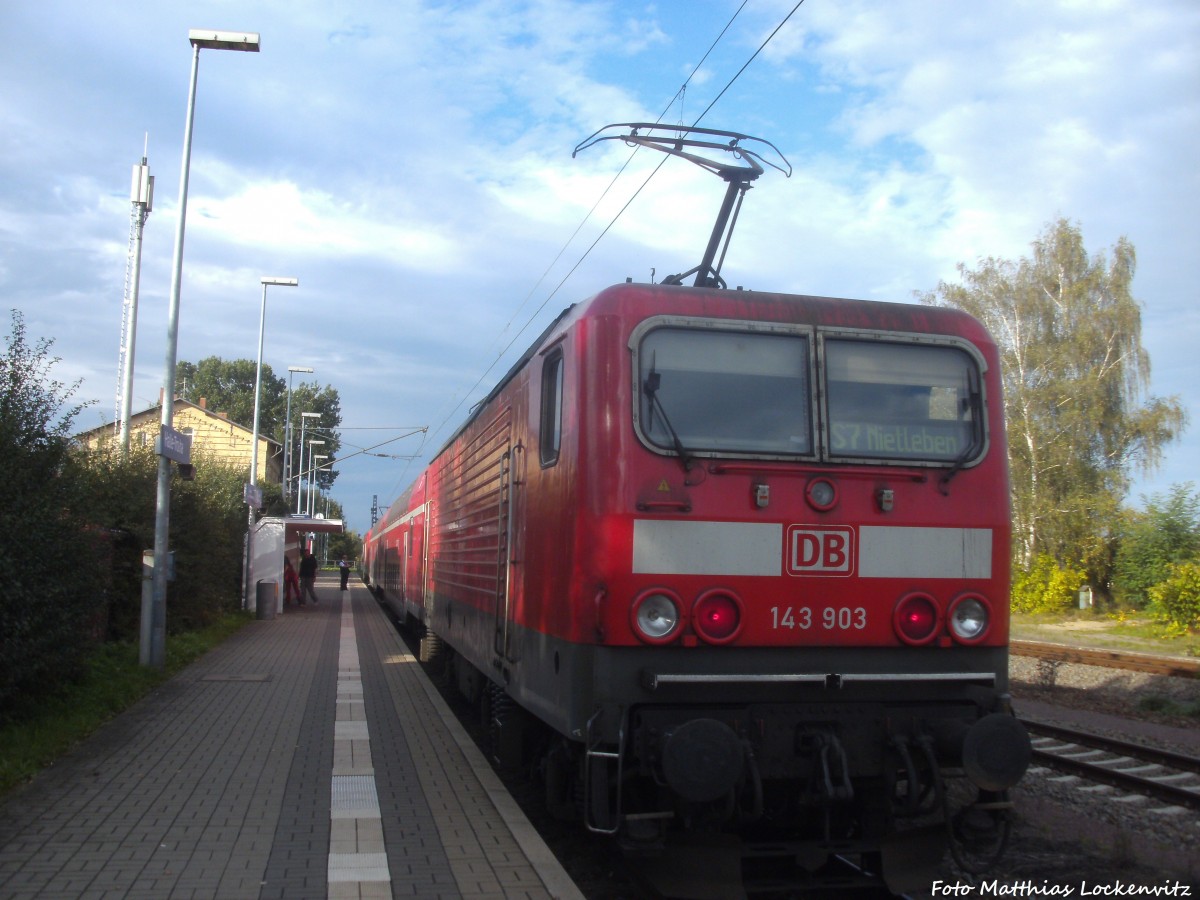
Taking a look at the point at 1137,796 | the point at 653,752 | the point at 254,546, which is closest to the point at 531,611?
the point at 653,752

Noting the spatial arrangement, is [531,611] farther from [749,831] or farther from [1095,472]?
[1095,472]

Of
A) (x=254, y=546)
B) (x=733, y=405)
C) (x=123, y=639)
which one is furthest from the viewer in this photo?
(x=254, y=546)

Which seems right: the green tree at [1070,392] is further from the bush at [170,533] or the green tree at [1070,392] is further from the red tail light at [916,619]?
the red tail light at [916,619]

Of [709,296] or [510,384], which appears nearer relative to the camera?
[709,296]

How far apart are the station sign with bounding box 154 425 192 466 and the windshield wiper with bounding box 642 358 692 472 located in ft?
30.4

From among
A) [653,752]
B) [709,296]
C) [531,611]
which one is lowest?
[653,752]

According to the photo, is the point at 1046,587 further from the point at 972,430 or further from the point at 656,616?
the point at 656,616

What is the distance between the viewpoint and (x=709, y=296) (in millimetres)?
5426

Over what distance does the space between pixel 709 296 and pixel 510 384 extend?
251 cm

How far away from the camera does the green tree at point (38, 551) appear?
821 centimetres

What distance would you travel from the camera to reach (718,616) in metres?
5.03

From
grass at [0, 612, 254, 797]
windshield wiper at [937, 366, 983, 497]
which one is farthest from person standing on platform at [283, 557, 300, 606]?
windshield wiper at [937, 366, 983, 497]

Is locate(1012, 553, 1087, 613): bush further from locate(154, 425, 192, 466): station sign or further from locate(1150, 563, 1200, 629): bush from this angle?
locate(154, 425, 192, 466): station sign

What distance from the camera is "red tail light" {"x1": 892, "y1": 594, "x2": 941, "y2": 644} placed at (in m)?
5.25
